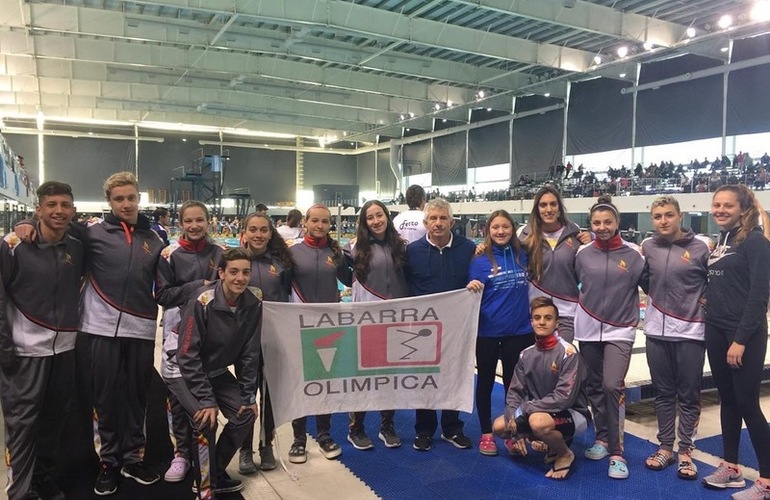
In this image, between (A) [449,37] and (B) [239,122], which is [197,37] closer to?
(A) [449,37]

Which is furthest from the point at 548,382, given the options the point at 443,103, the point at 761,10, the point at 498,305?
the point at 443,103

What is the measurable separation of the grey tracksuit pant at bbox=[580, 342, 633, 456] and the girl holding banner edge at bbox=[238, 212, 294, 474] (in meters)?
2.12

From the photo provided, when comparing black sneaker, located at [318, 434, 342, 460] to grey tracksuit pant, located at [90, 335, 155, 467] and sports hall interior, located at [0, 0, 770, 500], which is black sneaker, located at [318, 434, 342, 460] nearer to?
sports hall interior, located at [0, 0, 770, 500]

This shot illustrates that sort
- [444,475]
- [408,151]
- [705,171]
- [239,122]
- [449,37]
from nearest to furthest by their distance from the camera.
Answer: [444,475]
[449,37]
[705,171]
[239,122]
[408,151]

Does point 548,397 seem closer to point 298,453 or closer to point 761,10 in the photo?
point 298,453

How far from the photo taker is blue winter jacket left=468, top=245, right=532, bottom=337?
145 inches

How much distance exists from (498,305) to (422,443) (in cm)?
111

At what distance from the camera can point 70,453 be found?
3.69m

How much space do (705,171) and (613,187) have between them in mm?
2583

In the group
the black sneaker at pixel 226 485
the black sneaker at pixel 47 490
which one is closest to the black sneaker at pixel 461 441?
the black sneaker at pixel 226 485

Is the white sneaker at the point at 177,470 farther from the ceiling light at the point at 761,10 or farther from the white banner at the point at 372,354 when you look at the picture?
the ceiling light at the point at 761,10

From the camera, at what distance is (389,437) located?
3.90m

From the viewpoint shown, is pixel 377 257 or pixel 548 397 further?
pixel 377 257

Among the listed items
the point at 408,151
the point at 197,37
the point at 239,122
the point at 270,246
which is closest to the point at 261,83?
the point at 197,37
